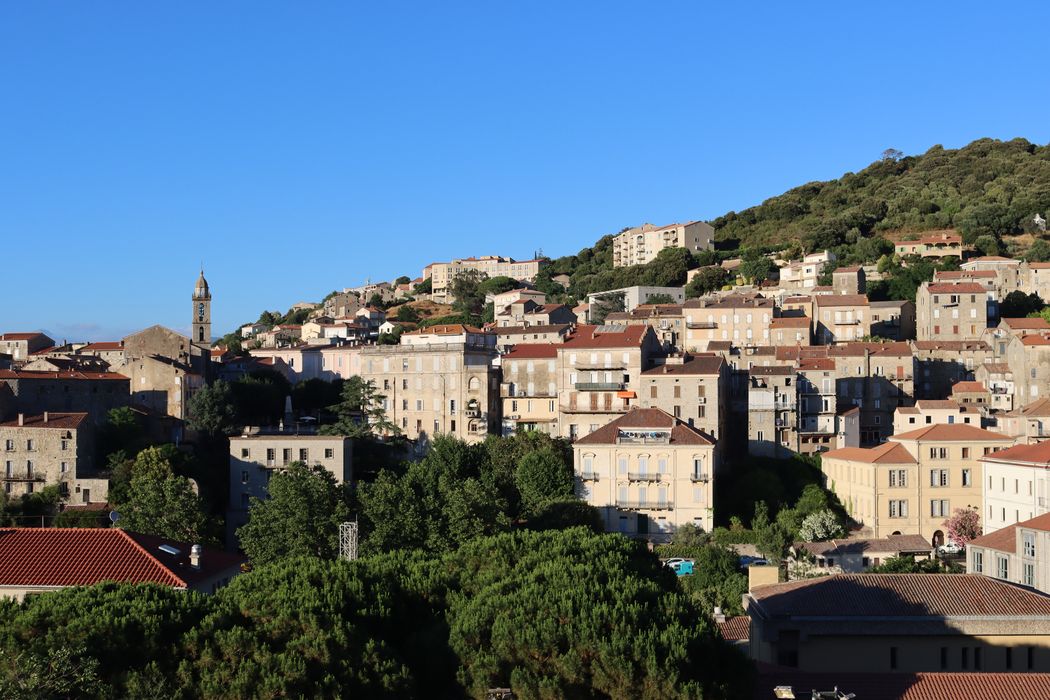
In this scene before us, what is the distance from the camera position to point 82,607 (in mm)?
25094

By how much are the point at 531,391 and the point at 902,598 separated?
43.7m

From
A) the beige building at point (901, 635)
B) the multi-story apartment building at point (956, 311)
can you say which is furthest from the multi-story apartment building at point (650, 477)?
the multi-story apartment building at point (956, 311)

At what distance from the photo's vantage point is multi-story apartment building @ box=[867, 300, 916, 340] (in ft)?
314

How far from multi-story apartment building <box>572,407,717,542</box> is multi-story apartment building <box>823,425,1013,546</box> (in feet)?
25.2

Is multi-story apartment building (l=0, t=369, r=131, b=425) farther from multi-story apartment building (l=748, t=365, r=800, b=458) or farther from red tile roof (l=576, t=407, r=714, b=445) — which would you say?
multi-story apartment building (l=748, t=365, r=800, b=458)

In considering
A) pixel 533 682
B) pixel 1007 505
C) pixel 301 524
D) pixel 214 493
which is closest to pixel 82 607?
pixel 533 682

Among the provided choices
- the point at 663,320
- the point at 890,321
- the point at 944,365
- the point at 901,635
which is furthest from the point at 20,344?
the point at 901,635

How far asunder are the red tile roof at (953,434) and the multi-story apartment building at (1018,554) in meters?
12.5

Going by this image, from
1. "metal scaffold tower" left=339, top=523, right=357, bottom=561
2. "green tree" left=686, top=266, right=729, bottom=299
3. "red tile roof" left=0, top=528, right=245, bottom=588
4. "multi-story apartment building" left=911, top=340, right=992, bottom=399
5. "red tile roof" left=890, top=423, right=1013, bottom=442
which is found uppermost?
"green tree" left=686, top=266, right=729, bottom=299

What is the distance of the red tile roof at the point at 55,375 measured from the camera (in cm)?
6769

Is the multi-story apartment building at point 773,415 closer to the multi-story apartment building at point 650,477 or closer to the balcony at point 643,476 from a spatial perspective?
the multi-story apartment building at point 650,477

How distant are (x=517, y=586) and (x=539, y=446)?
34909mm

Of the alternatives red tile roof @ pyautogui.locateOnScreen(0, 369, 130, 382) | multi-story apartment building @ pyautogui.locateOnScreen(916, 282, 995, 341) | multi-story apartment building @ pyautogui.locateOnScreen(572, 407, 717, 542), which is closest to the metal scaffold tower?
multi-story apartment building @ pyautogui.locateOnScreen(572, 407, 717, 542)

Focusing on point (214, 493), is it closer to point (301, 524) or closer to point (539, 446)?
point (301, 524)
